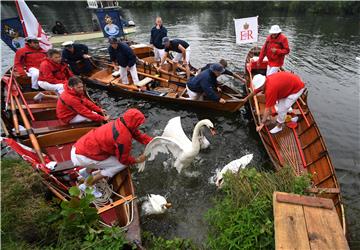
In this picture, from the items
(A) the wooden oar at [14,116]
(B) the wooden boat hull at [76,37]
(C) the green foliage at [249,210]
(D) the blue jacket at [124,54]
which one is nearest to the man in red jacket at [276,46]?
A: (D) the blue jacket at [124,54]

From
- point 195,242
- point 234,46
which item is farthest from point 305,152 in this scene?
point 234,46

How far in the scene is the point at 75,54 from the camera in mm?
11727

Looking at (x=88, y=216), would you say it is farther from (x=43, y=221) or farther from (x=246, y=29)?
(x=246, y=29)

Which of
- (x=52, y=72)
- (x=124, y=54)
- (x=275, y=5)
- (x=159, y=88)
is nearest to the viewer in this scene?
(x=52, y=72)

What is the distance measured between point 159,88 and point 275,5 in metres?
25.4

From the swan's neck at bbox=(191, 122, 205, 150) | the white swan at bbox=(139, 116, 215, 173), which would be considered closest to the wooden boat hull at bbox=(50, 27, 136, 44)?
the white swan at bbox=(139, 116, 215, 173)

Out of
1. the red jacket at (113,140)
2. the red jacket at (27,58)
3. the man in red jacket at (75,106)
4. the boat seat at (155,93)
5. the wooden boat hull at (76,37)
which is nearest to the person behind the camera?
the red jacket at (113,140)

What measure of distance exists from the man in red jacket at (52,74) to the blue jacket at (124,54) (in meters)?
2.08

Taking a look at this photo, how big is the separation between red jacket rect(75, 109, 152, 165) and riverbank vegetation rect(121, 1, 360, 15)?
30105 millimetres

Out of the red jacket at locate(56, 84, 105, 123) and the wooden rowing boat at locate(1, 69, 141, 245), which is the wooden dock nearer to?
the wooden rowing boat at locate(1, 69, 141, 245)

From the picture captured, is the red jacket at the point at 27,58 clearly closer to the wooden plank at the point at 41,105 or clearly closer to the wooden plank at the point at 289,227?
the wooden plank at the point at 41,105

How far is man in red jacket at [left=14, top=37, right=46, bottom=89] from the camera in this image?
9.88 m

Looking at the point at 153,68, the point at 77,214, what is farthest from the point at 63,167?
the point at 153,68

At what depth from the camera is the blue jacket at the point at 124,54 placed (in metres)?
10.3
